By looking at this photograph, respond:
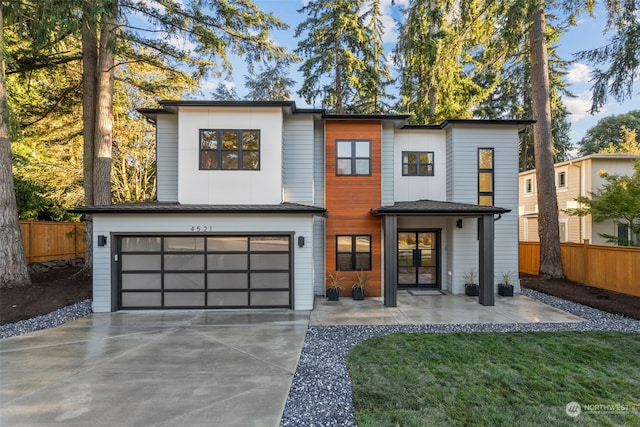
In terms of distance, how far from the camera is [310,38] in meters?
16.0

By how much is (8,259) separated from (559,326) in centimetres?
1326

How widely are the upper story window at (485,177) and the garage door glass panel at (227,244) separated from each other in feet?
24.8

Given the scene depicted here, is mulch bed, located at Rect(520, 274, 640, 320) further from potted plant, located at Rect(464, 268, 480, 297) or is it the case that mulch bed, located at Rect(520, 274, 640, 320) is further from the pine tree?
the pine tree

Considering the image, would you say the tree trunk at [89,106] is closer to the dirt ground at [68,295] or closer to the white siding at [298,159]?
the dirt ground at [68,295]

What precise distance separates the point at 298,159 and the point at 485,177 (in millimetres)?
6083

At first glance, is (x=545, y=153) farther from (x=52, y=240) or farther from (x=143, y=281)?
(x=52, y=240)

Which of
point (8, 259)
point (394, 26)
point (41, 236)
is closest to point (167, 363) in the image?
point (8, 259)

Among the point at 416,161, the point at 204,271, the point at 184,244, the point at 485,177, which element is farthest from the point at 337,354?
the point at 485,177

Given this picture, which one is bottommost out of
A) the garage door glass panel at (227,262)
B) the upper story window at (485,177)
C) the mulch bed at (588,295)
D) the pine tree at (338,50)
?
the mulch bed at (588,295)

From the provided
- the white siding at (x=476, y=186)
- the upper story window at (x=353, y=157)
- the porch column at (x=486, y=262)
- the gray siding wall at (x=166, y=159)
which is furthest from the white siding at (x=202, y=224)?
the white siding at (x=476, y=186)

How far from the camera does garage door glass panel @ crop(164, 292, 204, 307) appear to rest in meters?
8.00

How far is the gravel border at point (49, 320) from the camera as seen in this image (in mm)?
6242

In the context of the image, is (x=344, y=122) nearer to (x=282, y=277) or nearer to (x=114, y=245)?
(x=282, y=277)

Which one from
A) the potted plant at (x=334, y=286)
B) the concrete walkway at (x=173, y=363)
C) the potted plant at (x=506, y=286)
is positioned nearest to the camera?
the concrete walkway at (x=173, y=363)
